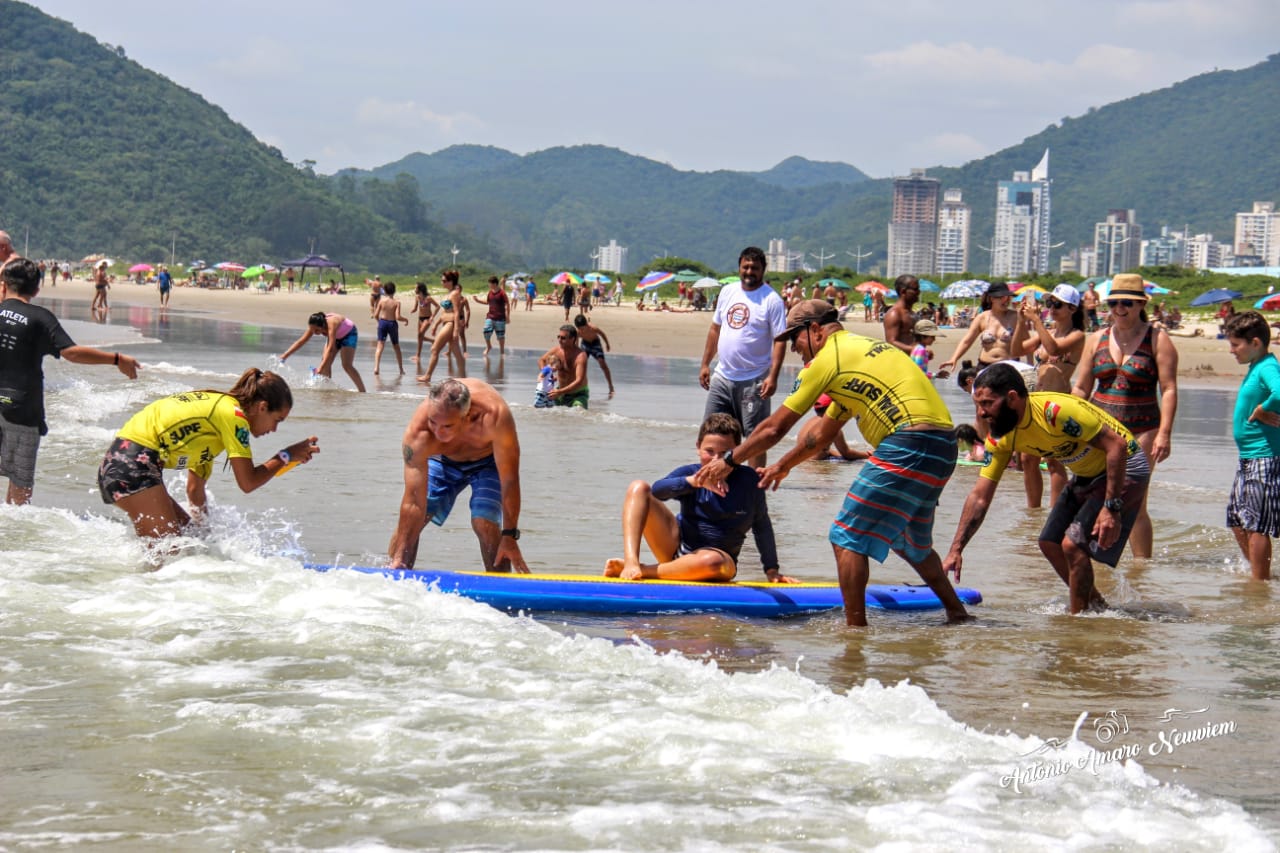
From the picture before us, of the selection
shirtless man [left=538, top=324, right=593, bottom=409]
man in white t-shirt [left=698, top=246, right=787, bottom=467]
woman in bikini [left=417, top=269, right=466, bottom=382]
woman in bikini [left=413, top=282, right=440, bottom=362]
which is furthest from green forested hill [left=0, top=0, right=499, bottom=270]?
man in white t-shirt [left=698, top=246, right=787, bottom=467]

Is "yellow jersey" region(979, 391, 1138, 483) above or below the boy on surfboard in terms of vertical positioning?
above

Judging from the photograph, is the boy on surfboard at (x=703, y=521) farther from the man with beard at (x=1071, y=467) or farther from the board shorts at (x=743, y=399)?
the board shorts at (x=743, y=399)

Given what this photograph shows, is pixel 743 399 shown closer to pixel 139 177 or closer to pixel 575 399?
pixel 575 399

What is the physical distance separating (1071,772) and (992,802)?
1.30 feet

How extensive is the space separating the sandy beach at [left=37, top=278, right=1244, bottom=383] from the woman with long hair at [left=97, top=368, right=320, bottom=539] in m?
21.0

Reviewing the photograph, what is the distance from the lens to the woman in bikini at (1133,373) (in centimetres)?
756

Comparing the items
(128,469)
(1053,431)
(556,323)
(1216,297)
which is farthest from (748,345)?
(1216,297)

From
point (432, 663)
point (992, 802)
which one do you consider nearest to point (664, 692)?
point (432, 663)

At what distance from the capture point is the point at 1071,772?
166 inches

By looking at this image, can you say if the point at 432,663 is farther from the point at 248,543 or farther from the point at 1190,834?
the point at 1190,834

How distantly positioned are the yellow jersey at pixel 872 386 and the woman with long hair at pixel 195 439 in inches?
95.0

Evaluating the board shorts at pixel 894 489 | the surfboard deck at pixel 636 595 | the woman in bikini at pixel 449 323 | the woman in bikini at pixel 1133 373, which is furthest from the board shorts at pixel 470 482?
the woman in bikini at pixel 449 323

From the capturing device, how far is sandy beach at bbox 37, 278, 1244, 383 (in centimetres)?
3216

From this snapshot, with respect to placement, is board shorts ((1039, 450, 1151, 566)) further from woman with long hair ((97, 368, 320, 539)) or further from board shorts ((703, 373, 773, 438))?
woman with long hair ((97, 368, 320, 539))
